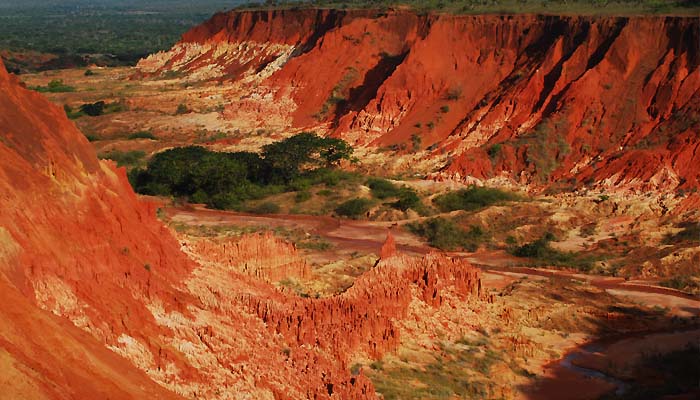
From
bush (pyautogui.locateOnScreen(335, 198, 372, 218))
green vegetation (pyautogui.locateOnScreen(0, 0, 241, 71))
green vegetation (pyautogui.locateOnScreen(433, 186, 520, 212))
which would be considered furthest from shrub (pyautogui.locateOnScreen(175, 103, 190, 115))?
green vegetation (pyautogui.locateOnScreen(0, 0, 241, 71))

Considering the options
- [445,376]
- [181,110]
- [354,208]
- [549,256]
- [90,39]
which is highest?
[90,39]

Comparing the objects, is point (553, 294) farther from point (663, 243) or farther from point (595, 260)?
point (663, 243)

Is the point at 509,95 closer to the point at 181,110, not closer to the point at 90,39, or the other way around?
the point at 181,110

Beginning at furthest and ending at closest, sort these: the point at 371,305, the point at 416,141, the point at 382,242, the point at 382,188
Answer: the point at 416,141 → the point at 382,188 → the point at 382,242 → the point at 371,305

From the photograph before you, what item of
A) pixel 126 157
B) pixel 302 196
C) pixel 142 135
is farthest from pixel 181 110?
pixel 302 196

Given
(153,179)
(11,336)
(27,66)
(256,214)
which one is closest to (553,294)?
(256,214)

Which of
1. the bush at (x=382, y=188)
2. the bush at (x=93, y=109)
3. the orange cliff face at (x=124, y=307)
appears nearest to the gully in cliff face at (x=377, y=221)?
the orange cliff face at (x=124, y=307)
